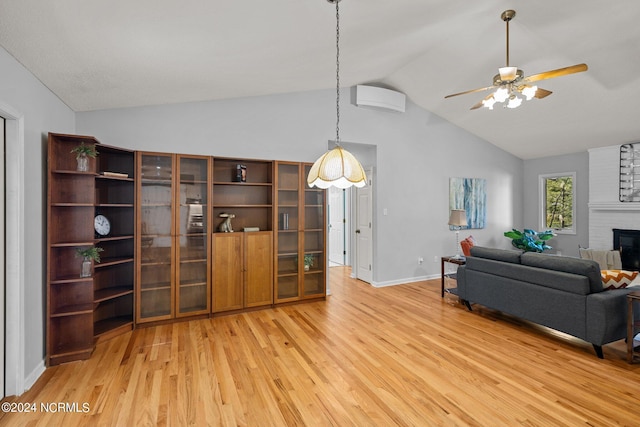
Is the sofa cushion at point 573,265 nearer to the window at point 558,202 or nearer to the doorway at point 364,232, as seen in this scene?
the doorway at point 364,232

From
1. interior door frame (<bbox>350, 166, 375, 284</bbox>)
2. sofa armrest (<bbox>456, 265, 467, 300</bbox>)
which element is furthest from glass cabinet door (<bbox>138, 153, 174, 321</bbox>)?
sofa armrest (<bbox>456, 265, 467, 300</bbox>)

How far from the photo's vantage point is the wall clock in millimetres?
3178

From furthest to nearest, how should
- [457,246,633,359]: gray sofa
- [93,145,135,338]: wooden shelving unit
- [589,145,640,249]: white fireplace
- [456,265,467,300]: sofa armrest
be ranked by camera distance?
1. [589,145,640,249]: white fireplace
2. [456,265,467,300]: sofa armrest
3. [93,145,135,338]: wooden shelving unit
4. [457,246,633,359]: gray sofa

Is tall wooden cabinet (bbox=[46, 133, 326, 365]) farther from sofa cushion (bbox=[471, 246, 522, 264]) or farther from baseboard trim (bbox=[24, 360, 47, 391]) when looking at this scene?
sofa cushion (bbox=[471, 246, 522, 264])

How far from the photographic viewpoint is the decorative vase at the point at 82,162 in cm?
289

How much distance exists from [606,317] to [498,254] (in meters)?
1.15

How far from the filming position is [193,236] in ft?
12.8

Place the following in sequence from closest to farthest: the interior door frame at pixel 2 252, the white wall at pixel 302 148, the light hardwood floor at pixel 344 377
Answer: the light hardwood floor at pixel 344 377
the interior door frame at pixel 2 252
the white wall at pixel 302 148

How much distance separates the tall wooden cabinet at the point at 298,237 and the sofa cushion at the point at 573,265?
2613 mm

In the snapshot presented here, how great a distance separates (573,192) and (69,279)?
8331mm

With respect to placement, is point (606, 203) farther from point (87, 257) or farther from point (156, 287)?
point (87, 257)

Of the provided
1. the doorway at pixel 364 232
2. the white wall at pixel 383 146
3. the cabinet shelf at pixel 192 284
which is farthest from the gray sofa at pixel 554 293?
the cabinet shelf at pixel 192 284

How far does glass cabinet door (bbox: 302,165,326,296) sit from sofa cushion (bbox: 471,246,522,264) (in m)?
2.08

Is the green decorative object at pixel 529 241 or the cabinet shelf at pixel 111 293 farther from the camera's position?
the green decorative object at pixel 529 241
